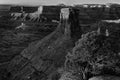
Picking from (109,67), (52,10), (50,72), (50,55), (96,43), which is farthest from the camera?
(52,10)

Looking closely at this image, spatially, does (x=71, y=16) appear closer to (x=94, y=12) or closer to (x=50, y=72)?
(x=50, y=72)

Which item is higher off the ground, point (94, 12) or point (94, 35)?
point (94, 35)

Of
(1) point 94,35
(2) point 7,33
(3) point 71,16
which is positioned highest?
(1) point 94,35

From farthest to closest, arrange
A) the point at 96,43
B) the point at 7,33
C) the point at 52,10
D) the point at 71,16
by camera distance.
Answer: the point at 52,10, the point at 7,33, the point at 71,16, the point at 96,43

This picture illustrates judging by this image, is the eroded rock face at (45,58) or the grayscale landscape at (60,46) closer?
the grayscale landscape at (60,46)

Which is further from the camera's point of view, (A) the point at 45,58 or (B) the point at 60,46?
(B) the point at 60,46

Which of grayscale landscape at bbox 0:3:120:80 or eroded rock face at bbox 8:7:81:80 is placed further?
eroded rock face at bbox 8:7:81:80

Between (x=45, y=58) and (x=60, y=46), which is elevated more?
(x=60, y=46)

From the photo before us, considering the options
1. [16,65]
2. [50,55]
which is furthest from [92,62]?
[16,65]
